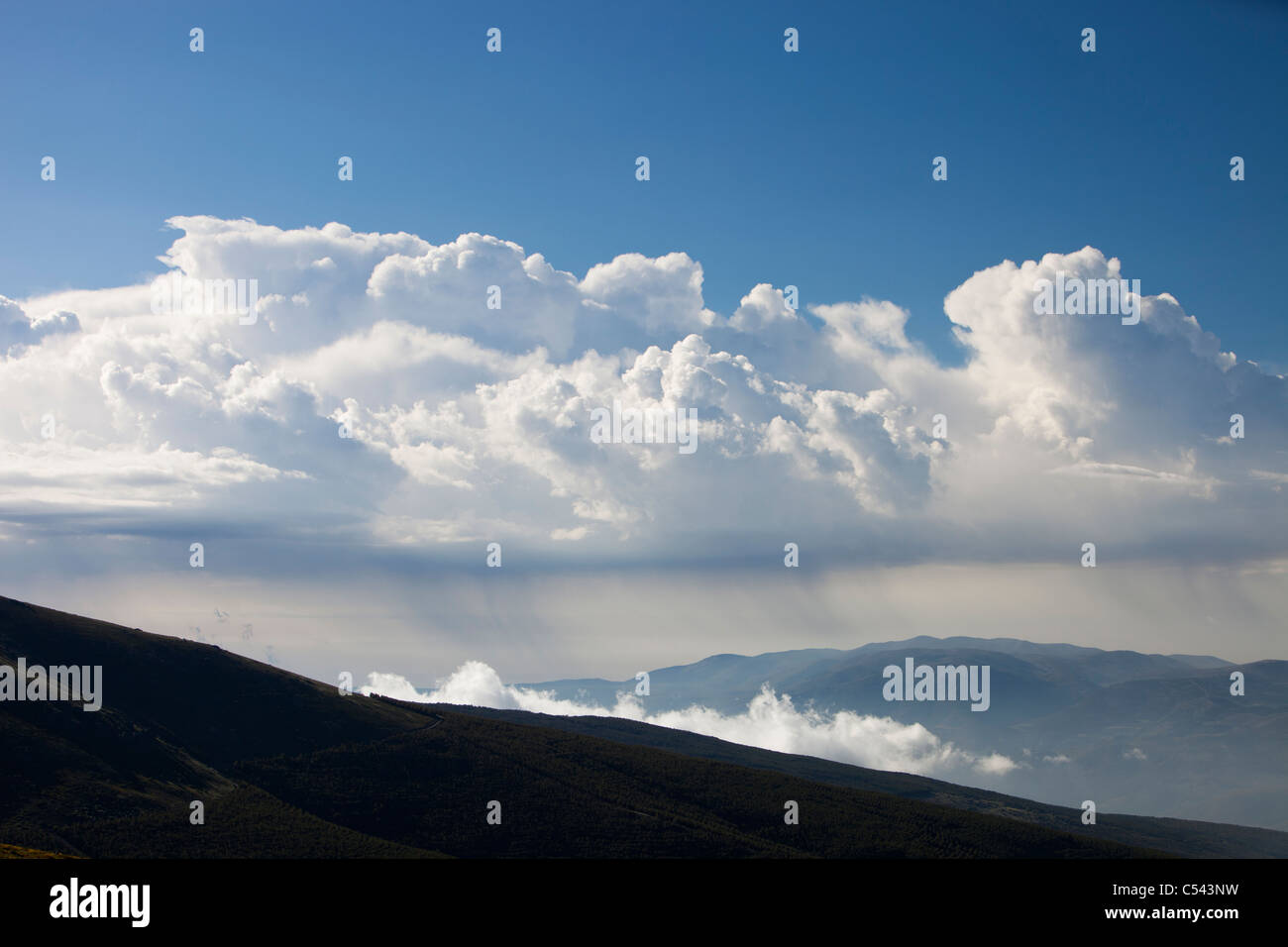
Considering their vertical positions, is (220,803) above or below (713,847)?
above

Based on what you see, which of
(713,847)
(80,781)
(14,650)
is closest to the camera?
(80,781)

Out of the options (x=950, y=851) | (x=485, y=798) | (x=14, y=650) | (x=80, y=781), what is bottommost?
(x=950, y=851)

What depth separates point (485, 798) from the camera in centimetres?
18425
